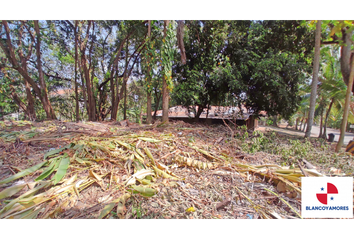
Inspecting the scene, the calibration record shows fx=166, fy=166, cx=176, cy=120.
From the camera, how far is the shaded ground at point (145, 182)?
1678 millimetres

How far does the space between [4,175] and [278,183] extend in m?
3.50

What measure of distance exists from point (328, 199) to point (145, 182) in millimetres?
2009

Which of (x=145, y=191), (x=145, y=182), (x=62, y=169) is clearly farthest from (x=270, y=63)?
(x=62, y=169)

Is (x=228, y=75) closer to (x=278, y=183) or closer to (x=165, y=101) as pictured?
(x=165, y=101)

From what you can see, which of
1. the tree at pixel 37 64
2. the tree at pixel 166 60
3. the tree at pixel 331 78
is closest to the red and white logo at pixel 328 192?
the tree at pixel 166 60

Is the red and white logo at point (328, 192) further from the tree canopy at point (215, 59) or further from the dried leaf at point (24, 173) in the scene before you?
the tree canopy at point (215, 59)

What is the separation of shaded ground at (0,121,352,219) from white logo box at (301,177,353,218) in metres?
0.10

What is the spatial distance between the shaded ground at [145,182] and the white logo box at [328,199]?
0.33 ft

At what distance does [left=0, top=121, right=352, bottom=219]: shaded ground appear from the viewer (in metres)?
1.68

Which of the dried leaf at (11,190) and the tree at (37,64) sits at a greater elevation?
the tree at (37,64)

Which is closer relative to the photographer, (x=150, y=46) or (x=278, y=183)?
(x=278, y=183)

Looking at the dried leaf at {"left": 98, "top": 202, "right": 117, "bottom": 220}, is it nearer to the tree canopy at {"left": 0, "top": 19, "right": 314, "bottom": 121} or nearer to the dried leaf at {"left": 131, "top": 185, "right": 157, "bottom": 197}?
the dried leaf at {"left": 131, "top": 185, "right": 157, "bottom": 197}

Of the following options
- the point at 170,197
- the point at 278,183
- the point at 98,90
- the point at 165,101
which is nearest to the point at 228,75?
the point at 165,101

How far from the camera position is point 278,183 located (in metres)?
2.15
